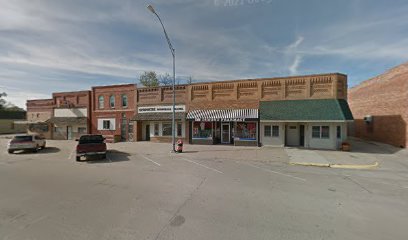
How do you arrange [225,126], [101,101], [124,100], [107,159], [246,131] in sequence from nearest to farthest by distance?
[107,159] < [246,131] < [225,126] < [124,100] < [101,101]

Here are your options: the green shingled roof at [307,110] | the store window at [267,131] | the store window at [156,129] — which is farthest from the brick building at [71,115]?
the green shingled roof at [307,110]

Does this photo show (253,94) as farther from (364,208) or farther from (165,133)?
(364,208)

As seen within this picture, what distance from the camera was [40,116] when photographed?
31.2 metres

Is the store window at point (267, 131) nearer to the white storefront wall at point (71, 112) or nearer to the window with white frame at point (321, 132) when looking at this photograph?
the window with white frame at point (321, 132)

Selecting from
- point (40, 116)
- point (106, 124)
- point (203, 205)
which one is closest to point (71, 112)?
point (106, 124)

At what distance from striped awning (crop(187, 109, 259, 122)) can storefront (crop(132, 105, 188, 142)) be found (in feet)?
4.97

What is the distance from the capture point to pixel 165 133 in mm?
23375

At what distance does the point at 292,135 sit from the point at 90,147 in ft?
57.0

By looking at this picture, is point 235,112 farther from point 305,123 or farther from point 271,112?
point 305,123

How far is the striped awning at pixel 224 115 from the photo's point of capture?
18959mm

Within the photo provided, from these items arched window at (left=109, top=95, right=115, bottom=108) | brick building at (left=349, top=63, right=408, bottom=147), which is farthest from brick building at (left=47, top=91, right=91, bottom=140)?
brick building at (left=349, top=63, right=408, bottom=147)

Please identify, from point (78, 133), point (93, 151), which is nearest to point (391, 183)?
point (93, 151)

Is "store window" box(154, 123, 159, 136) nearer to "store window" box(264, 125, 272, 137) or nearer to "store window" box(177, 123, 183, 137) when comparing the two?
"store window" box(177, 123, 183, 137)

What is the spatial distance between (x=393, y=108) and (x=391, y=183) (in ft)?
48.7
